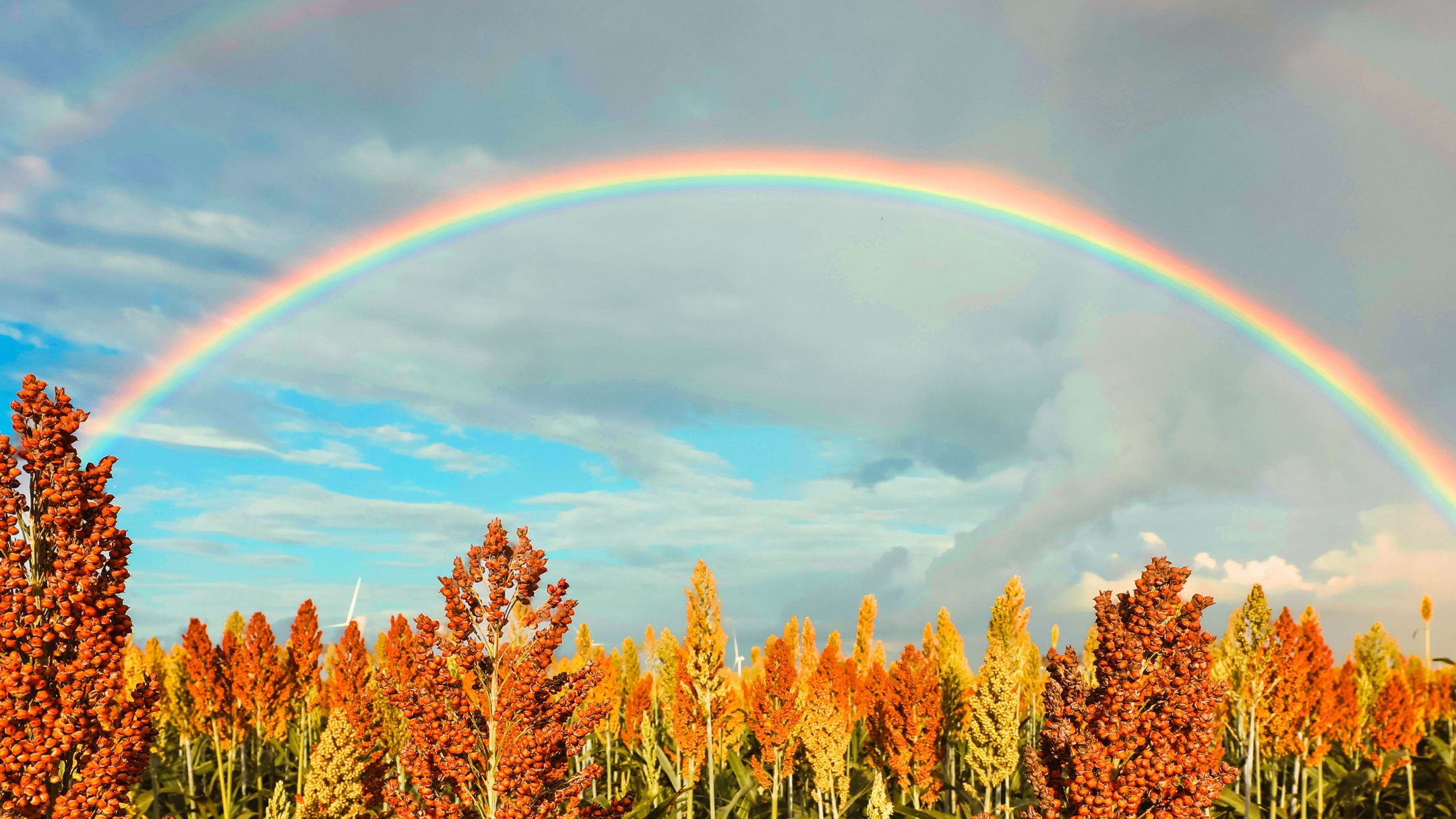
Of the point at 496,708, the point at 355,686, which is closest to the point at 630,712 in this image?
the point at 355,686

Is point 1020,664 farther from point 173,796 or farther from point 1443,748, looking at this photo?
point 173,796

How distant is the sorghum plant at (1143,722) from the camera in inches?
167

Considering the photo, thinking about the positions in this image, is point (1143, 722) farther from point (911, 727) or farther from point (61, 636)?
point (911, 727)

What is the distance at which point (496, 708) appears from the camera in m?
4.92

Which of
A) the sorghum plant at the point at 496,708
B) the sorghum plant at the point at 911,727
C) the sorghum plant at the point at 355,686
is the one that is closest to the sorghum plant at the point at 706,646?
the sorghum plant at the point at 911,727

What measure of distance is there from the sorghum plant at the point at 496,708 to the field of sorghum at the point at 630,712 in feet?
0.06

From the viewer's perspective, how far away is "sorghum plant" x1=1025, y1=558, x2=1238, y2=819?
424 centimetres

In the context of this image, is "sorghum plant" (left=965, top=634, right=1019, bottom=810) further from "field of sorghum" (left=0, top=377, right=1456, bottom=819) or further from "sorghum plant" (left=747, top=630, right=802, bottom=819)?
"sorghum plant" (left=747, top=630, right=802, bottom=819)

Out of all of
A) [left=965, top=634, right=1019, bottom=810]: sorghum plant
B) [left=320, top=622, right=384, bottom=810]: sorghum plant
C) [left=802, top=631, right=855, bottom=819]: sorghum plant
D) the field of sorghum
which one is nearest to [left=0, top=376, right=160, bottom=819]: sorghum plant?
the field of sorghum

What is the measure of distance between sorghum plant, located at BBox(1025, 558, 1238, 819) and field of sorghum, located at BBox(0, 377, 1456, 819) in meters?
0.01

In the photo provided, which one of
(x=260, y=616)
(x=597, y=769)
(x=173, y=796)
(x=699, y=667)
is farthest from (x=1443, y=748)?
(x=173, y=796)

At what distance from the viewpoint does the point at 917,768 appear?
12188mm

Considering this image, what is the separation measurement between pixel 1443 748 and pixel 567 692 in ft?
75.3

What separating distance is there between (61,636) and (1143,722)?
18.7 feet
